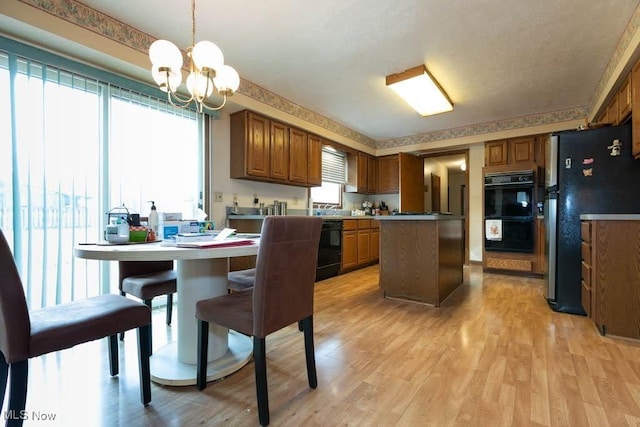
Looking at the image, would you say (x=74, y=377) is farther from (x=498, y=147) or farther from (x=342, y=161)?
(x=498, y=147)

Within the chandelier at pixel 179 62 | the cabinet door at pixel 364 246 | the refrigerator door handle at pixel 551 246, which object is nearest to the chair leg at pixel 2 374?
the chandelier at pixel 179 62

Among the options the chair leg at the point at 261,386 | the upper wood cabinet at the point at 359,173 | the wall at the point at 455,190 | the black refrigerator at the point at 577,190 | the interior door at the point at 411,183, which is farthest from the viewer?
the wall at the point at 455,190

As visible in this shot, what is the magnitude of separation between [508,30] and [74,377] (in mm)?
3842

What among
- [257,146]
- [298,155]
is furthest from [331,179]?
[257,146]

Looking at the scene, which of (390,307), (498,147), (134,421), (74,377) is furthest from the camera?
(498,147)

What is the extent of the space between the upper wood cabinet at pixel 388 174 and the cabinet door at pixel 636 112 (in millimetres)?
3566

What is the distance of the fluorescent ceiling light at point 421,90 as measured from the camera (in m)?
3.05

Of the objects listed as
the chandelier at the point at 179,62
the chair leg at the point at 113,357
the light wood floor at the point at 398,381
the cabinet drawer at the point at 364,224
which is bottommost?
the light wood floor at the point at 398,381

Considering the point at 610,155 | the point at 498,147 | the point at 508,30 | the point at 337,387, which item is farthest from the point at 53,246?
the point at 498,147

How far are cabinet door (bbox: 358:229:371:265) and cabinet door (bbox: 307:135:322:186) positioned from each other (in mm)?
1134

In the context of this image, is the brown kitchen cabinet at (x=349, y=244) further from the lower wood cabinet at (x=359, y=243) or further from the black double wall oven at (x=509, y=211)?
the black double wall oven at (x=509, y=211)

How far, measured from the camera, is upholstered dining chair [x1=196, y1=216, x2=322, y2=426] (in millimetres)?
1261

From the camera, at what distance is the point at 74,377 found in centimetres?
161

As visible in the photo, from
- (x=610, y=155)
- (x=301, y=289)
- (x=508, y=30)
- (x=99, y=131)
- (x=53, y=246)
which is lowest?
(x=301, y=289)
